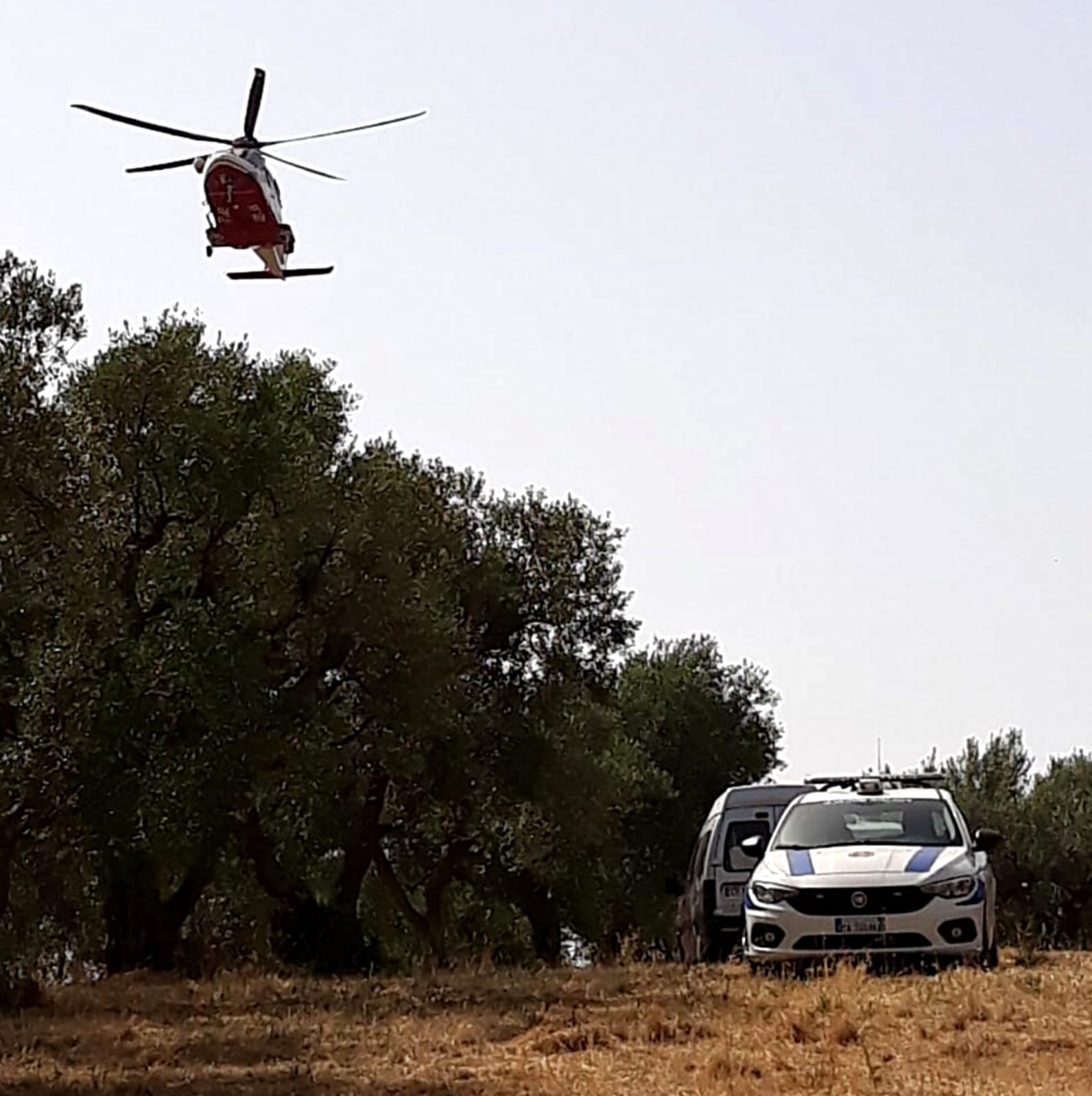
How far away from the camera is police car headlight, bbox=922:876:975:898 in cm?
1611

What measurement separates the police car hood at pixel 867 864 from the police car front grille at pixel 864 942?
1.37ft

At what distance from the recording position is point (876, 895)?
16.1m

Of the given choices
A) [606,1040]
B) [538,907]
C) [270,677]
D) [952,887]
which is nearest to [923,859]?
[952,887]

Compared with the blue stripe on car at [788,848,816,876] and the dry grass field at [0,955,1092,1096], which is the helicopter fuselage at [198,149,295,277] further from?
the blue stripe on car at [788,848,816,876]

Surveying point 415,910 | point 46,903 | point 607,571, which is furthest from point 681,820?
point 46,903

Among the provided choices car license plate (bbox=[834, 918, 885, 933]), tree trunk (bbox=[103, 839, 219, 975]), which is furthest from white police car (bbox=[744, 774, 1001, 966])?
tree trunk (bbox=[103, 839, 219, 975])

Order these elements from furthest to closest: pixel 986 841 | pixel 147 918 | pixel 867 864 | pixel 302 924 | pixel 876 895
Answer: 1. pixel 302 924
2. pixel 147 918
3. pixel 986 841
4. pixel 867 864
5. pixel 876 895

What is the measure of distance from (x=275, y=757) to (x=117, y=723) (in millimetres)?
2491

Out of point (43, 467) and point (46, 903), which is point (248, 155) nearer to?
point (43, 467)

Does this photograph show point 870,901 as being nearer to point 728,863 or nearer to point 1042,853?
point 728,863

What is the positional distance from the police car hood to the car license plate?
0.94 ft

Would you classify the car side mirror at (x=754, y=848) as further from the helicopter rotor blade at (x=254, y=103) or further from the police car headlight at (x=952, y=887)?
the helicopter rotor blade at (x=254, y=103)

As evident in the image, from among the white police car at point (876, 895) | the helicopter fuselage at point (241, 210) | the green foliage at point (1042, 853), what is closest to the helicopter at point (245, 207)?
the helicopter fuselage at point (241, 210)

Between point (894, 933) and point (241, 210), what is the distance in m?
11.7
